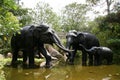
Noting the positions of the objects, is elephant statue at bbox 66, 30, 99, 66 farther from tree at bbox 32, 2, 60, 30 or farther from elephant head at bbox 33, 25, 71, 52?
tree at bbox 32, 2, 60, 30

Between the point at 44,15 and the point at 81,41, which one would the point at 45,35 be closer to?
the point at 81,41

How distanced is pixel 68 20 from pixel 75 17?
1.85 m

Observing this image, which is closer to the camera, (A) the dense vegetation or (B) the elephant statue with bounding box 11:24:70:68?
(A) the dense vegetation

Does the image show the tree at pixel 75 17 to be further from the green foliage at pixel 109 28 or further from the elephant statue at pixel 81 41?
the elephant statue at pixel 81 41

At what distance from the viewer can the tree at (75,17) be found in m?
35.4

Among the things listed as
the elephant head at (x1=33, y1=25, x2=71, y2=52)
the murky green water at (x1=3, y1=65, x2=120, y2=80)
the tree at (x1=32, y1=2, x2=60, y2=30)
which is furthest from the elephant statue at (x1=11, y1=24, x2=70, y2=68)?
the tree at (x1=32, y1=2, x2=60, y2=30)

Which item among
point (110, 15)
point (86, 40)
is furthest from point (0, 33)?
point (110, 15)

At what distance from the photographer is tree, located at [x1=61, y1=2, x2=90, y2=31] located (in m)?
35.4

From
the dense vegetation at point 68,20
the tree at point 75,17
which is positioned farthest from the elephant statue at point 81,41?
the tree at point 75,17

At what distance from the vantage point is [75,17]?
3712 cm

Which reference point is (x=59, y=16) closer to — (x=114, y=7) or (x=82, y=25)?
(x=82, y=25)

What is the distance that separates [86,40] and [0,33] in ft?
33.8

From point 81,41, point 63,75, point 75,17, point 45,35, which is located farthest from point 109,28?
point 75,17

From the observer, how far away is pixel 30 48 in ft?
38.8
